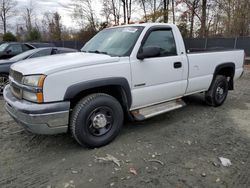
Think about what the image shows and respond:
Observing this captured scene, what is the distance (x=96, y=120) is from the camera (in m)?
3.53

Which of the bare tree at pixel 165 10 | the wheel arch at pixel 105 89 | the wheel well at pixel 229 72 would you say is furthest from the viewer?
the bare tree at pixel 165 10

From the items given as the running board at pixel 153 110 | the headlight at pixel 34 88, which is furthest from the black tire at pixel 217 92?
the headlight at pixel 34 88

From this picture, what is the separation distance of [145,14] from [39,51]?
29361 millimetres

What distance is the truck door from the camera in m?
3.82

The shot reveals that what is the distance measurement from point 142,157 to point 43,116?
4.83 ft

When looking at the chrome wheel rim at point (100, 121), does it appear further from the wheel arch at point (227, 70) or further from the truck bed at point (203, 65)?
the wheel arch at point (227, 70)

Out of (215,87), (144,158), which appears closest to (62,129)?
(144,158)

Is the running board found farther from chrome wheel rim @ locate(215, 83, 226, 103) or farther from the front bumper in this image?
chrome wheel rim @ locate(215, 83, 226, 103)

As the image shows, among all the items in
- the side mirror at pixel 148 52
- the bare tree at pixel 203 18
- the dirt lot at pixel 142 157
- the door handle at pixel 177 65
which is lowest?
the dirt lot at pixel 142 157

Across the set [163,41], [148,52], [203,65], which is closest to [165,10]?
[203,65]

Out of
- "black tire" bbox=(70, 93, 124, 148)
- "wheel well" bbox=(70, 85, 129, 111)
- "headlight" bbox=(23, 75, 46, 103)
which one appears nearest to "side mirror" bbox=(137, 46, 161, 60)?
"wheel well" bbox=(70, 85, 129, 111)

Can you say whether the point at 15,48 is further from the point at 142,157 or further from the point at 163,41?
the point at 142,157

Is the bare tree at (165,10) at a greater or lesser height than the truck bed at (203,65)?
greater

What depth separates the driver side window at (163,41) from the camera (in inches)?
162
